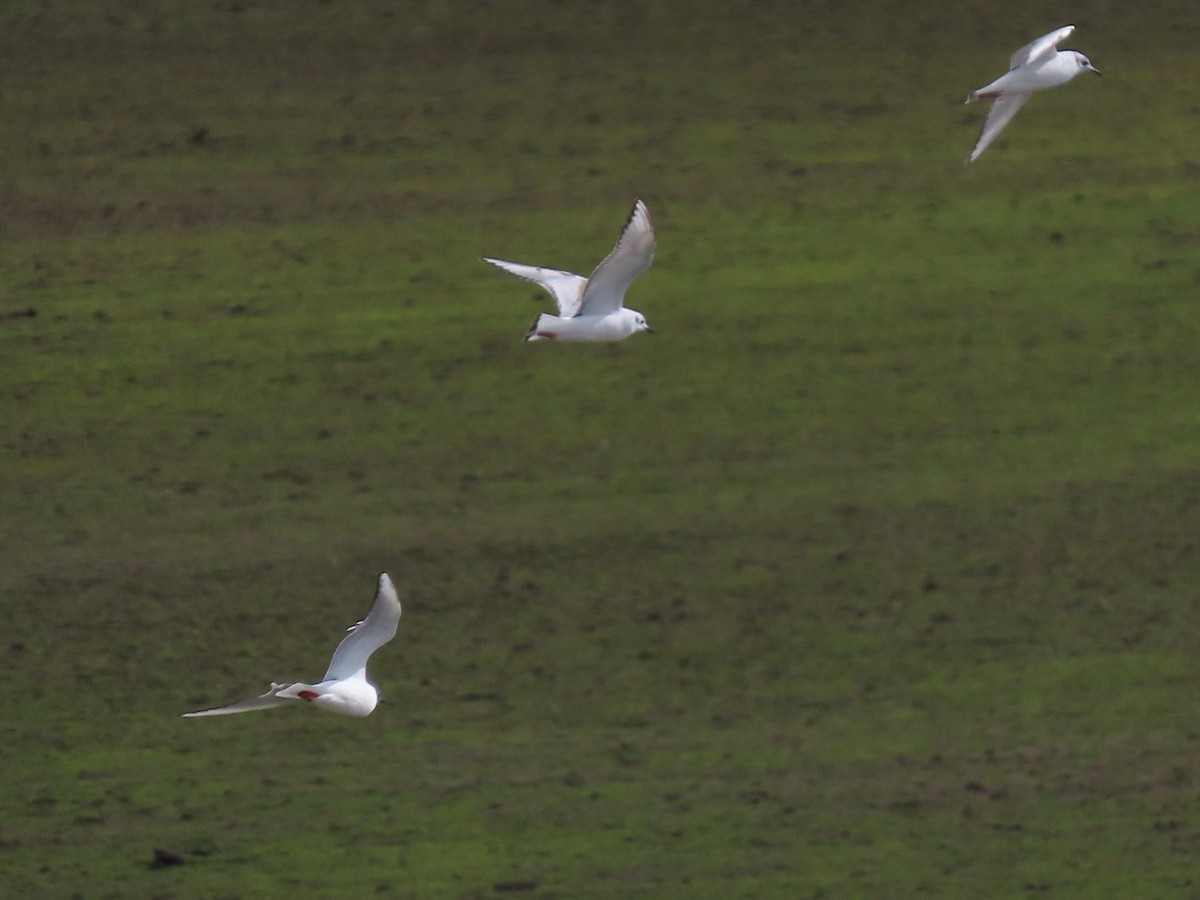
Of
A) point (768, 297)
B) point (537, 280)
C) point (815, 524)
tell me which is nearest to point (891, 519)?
point (815, 524)

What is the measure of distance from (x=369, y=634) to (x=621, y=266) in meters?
1.88

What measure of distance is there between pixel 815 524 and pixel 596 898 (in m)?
2.47

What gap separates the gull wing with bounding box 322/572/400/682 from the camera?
35.0 ft

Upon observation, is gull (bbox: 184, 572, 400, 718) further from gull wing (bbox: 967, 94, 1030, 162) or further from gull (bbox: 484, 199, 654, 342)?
gull wing (bbox: 967, 94, 1030, 162)

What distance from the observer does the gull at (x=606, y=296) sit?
437 inches

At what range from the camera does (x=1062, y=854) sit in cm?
1222

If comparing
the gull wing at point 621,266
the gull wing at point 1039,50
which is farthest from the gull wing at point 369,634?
the gull wing at point 1039,50

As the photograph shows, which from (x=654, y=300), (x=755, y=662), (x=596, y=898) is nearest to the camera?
(x=596, y=898)

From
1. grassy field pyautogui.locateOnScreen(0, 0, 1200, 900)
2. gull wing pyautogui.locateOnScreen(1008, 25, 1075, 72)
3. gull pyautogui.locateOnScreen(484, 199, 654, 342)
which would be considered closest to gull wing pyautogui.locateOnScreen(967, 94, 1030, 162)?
gull wing pyautogui.locateOnScreen(1008, 25, 1075, 72)

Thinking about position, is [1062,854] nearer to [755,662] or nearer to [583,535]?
[755,662]

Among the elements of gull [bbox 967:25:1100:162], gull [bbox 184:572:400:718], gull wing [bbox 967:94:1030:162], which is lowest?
gull [bbox 184:572:400:718]

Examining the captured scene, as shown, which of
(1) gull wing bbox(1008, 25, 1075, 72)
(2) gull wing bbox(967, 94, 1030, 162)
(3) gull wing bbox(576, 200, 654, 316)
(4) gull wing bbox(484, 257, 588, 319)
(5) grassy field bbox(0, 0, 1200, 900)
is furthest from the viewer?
(2) gull wing bbox(967, 94, 1030, 162)

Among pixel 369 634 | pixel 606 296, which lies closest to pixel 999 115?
pixel 606 296

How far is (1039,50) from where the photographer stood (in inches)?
464
